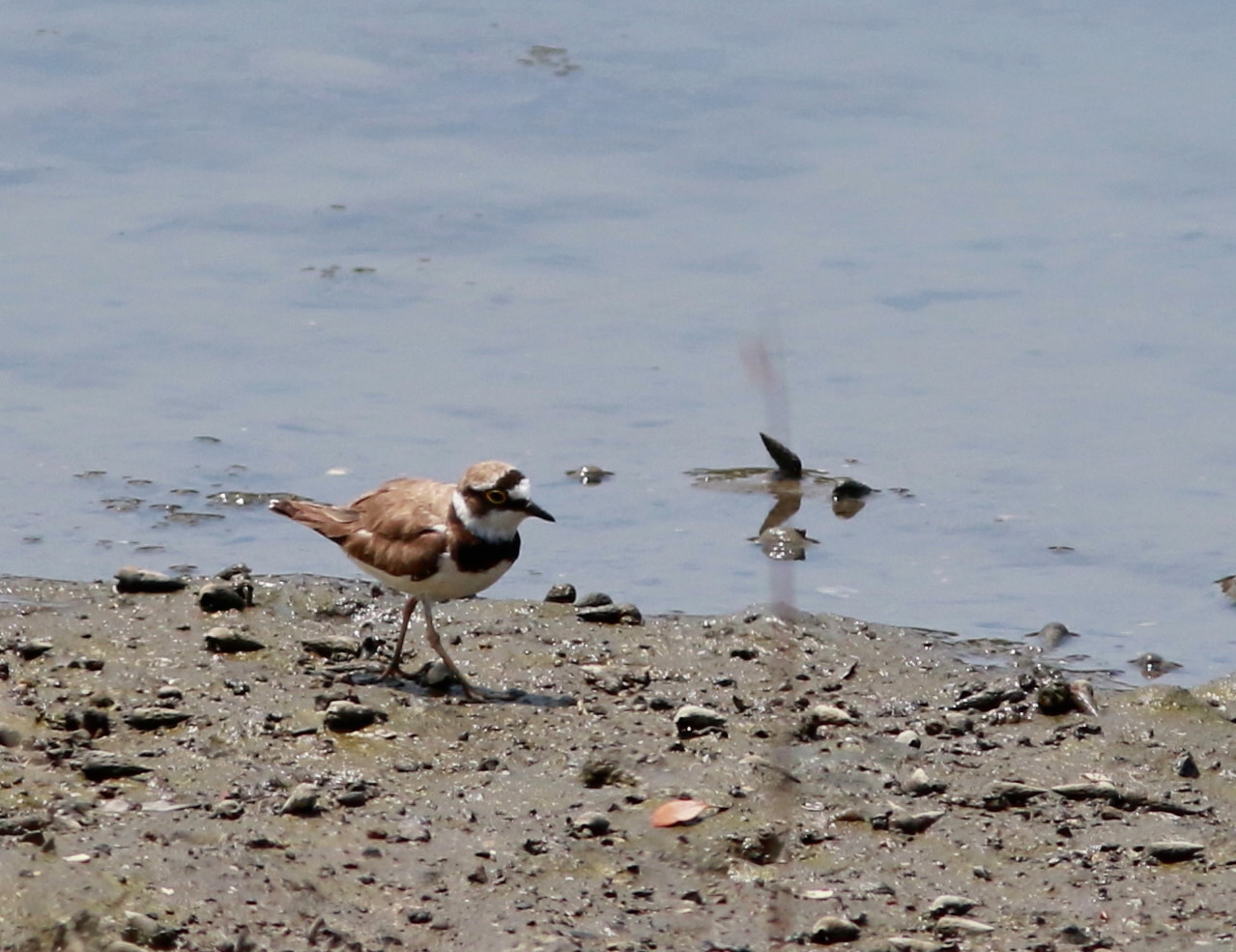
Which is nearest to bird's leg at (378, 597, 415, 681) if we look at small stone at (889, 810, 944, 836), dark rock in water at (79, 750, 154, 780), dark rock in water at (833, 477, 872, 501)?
dark rock in water at (79, 750, 154, 780)

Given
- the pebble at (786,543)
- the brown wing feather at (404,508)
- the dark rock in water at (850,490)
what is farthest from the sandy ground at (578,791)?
the dark rock in water at (850,490)

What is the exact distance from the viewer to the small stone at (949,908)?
6.07 m

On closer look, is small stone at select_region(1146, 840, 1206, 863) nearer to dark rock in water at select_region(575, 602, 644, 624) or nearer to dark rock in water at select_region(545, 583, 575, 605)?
dark rock in water at select_region(575, 602, 644, 624)

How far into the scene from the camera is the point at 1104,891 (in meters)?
6.27

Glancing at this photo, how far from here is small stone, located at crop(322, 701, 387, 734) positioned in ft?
24.0

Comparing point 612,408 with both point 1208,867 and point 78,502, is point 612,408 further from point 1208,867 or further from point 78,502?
point 1208,867

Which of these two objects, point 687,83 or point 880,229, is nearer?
point 880,229

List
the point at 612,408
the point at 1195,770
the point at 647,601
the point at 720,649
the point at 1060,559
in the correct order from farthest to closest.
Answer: the point at 612,408 < the point at 1060,559 < the point at 647,601 < the point at 720,649 < the point at 1195,770

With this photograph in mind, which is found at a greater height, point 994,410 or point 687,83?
point 687,83

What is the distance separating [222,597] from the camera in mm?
8500

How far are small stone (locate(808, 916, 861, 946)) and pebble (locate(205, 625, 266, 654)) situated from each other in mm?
2960

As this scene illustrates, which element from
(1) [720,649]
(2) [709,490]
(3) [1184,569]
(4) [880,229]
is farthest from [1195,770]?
(4) [880,229]

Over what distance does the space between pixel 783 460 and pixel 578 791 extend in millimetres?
4151

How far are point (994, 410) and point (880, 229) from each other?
2.32 meters
